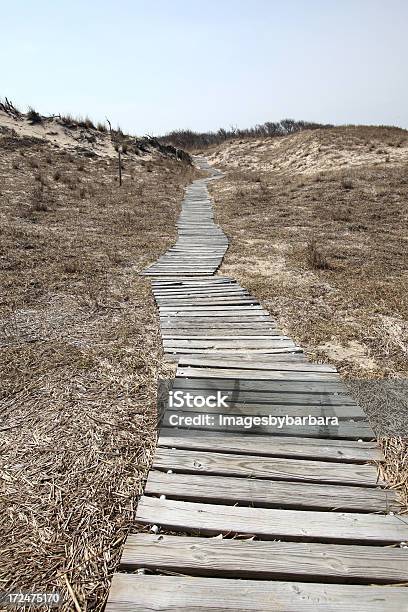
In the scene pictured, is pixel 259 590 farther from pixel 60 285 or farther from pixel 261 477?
pixel 60 285

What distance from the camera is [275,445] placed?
3.09m

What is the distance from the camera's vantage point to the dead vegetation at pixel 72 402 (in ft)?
7.64

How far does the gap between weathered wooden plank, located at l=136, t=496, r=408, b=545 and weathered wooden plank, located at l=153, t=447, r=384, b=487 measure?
0.29 metres

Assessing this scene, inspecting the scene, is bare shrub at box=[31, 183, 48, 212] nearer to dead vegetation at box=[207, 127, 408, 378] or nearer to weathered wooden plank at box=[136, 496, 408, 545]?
dead vegetation at box=[207, 127, 408, 378]

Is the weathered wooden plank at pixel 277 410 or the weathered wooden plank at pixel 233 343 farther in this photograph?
the weathered wooden plank at pixel 233 343

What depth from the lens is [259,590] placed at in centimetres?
206

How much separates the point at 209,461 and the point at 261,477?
1.28 ft

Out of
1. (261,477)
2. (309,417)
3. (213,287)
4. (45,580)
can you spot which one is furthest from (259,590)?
(213,287)

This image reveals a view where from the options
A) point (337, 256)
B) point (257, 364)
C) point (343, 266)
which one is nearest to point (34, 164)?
point (337, 256)

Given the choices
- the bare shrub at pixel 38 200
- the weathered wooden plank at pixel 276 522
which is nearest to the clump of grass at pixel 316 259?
the weathered wooden plank at pixel 276 522

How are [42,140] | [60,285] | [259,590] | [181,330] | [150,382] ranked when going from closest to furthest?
[259,590] < [150,382] < [181,330] < [60,285] < [42,140]

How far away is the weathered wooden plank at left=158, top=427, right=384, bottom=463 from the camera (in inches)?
119

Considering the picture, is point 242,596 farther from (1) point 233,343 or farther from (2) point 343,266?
(2) point 343,266

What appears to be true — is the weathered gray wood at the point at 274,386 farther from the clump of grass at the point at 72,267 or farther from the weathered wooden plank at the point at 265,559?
the clump of grass at the point at 72,267
